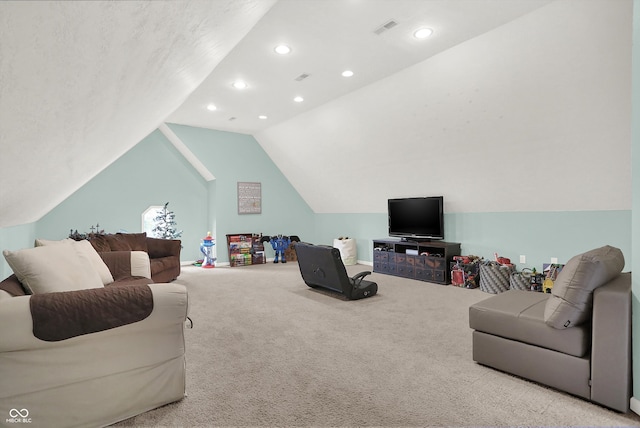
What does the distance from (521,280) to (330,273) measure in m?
2.68

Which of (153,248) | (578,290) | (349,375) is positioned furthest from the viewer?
(153,248)

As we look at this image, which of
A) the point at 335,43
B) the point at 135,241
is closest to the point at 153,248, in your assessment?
the point at 135,241

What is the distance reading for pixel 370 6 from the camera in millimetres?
3117

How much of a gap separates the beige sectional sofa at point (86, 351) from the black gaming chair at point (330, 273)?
2622 millimetres

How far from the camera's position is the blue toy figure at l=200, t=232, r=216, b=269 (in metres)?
7.61

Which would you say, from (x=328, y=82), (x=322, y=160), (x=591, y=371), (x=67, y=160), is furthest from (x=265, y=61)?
(x=591, y=371)

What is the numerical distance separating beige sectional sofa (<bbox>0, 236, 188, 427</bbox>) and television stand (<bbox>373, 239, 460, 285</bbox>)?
15.1 feet

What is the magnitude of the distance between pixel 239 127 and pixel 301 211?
2804 millimetres

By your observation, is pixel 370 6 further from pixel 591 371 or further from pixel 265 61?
pixel 591 371

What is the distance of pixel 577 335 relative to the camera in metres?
2.18

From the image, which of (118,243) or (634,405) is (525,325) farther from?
(118,243)

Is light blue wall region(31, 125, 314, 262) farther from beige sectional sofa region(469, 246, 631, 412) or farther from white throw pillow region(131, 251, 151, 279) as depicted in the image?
beige sectional sofa region(469, 246, 631, 412)

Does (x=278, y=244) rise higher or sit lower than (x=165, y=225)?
lower

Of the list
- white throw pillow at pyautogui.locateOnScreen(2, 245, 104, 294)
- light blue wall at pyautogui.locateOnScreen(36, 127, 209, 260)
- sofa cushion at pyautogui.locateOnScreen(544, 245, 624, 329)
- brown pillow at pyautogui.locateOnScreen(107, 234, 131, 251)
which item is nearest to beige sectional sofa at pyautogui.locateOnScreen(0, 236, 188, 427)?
white throw pillow at pyautogui.locateOnScreen(2, 245, 104, 294)
